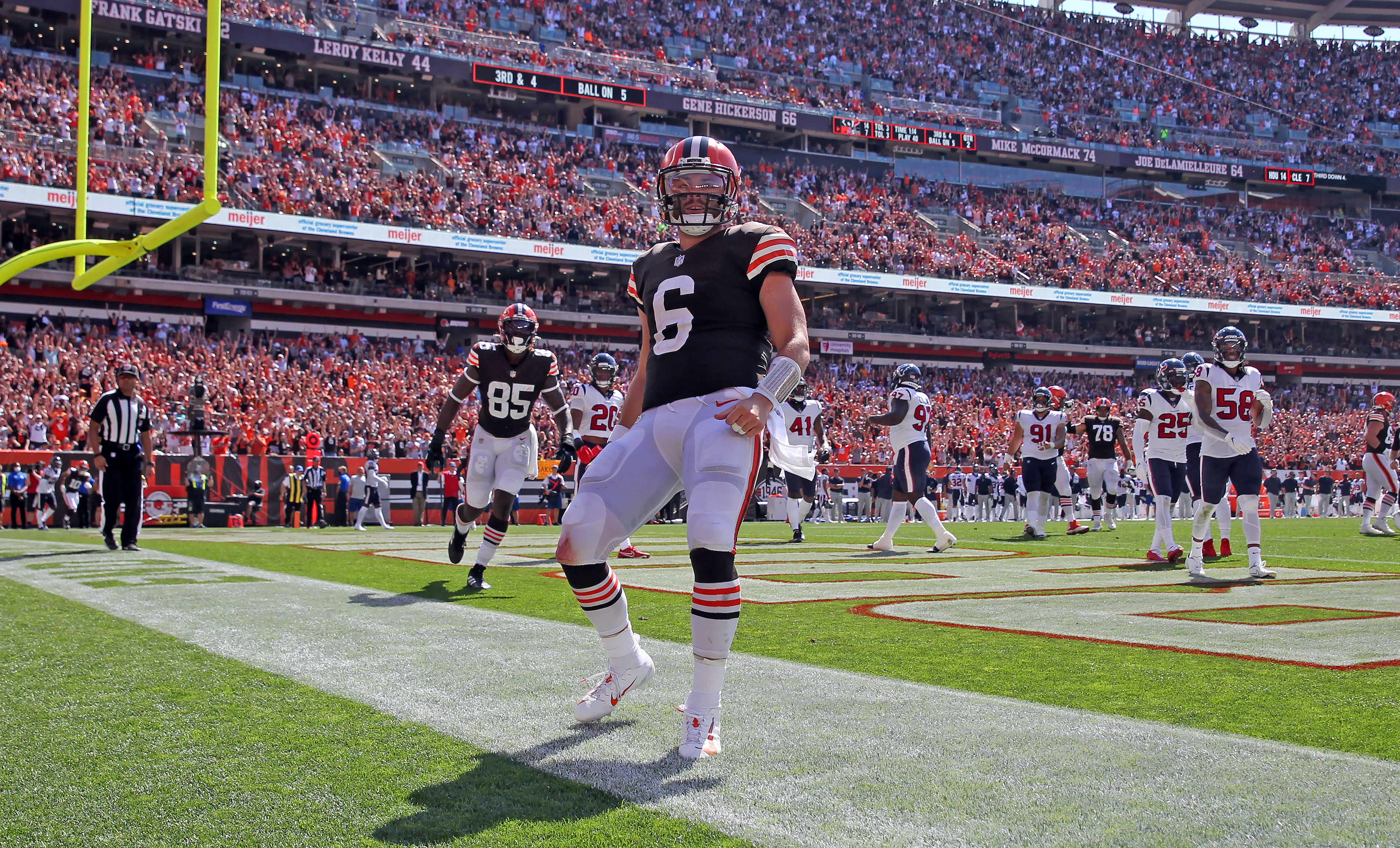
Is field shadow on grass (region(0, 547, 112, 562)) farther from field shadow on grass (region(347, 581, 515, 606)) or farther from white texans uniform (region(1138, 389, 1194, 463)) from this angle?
white texans uniform (region(1138, 389, 1194, 463))

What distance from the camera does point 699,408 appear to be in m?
3.73

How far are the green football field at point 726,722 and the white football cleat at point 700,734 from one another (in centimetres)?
8

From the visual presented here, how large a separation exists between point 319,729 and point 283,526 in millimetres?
18819

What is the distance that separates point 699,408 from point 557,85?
40706 mm

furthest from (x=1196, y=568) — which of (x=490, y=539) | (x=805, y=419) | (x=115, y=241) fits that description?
(x=115, y=241)

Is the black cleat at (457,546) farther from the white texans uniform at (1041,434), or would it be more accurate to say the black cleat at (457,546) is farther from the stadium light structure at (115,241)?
the white texans uniform at (1041,434)

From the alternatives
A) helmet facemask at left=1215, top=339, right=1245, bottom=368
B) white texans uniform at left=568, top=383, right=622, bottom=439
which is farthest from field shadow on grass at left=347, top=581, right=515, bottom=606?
helmet facemask at left=1215, top=339, right=1245, bottom=368

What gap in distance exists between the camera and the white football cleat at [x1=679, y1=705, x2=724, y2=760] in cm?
321

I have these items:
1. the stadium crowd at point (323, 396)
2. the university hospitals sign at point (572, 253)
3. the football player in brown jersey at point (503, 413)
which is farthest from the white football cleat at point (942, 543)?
the university hospitals sign at point (572, 253)

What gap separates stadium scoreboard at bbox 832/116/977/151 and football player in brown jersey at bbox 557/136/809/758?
4496 centimetres

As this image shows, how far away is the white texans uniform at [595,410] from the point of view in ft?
40.5

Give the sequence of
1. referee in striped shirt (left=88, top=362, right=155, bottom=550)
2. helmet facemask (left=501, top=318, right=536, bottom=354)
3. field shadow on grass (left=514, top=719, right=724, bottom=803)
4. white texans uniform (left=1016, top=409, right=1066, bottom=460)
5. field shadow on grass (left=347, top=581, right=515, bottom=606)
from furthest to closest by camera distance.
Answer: white texans uniform (left=1016, top=409, right=1066, bottom=460)
referee in striped shirt (left=88, top=362, right=155, bottom=550)
helmet facemask (left=501, top=318, right=536, bottom=354)
field shadow on grass (left=347, top=581, right=515, bottom=606)
field shadow on grass (left=514, top=719, right=724, bottom=803)

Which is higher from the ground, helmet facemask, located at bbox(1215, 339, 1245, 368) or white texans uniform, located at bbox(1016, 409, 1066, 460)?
helmet facemask, located at bbox(1215, 339, 1245, 368)

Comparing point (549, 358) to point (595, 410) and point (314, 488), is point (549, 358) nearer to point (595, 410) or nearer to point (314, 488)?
point (595, 410)
